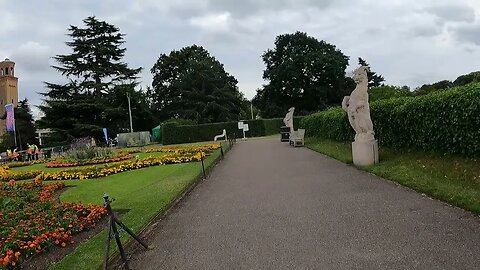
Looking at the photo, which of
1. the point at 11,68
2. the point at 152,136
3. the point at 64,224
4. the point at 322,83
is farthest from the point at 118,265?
the point at 11,68

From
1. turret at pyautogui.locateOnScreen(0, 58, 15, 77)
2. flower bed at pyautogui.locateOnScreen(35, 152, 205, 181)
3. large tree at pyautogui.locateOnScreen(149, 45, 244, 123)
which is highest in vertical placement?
turret at pyautogui.locateOnScreen(0, 58, 15, 77)

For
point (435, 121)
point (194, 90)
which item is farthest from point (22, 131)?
point (435, 121)

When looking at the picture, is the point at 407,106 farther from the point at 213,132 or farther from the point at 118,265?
the point at 213,132

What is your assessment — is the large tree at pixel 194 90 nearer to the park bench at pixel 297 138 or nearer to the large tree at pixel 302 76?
the large tree at pixel 302 76

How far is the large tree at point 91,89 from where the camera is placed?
2234 inches

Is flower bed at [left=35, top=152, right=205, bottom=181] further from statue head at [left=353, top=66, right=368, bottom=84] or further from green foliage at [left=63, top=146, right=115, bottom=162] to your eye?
statue head at [left=353, top=66, right=368, bottom=84]

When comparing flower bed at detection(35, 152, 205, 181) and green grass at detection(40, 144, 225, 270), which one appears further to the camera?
flower bed at detection(35, 152, 205, 181)

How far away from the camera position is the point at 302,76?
65.8m

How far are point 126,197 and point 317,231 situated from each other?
5937 millimetres

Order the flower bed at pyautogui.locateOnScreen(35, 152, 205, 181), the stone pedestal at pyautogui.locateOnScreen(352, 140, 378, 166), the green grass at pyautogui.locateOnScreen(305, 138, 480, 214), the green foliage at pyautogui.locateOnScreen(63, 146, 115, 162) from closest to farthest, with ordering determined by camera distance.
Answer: the green grass at pyautogui.locateOnScreen(305, 138, 480, 214) → the stone pedestal at pyautogui.locateOnScreen(352, 140, 378, 166) → the flower bed at pyautogui.locateOnScreen(35, 152, 205, 181) → the green foliage at pyautogui.locateOnScreen(63, 146, 115, 162)

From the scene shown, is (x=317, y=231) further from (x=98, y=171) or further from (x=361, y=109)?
(x=98, y=171)

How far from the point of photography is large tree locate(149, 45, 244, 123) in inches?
2662

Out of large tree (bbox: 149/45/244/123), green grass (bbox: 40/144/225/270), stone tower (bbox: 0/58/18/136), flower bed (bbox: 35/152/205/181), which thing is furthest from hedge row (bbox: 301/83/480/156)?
stone tower (bbox: 0/58/18/136)

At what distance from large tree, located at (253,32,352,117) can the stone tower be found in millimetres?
44255
